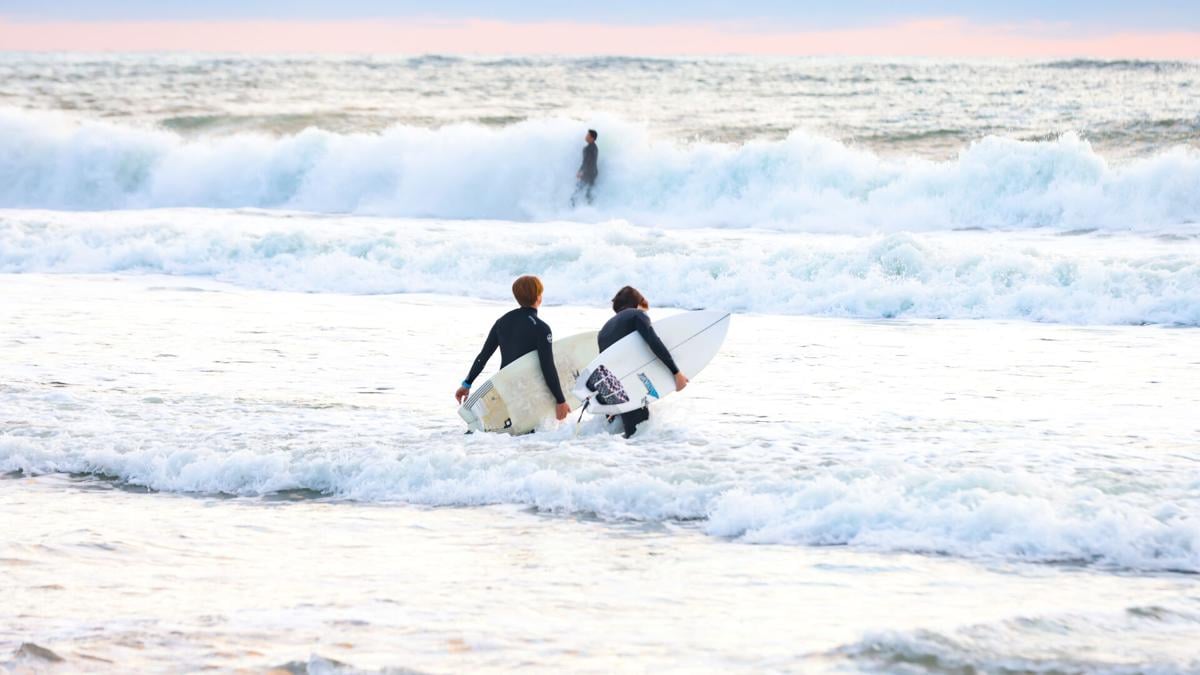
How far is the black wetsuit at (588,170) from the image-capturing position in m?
24.4

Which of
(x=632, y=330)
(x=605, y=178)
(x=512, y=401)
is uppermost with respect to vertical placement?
Answer: (x=605, y=178)

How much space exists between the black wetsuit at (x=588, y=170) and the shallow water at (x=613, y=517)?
13911mm

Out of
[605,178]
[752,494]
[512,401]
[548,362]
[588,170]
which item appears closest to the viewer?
[752,494]

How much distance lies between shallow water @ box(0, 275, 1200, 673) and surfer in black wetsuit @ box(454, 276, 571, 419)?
401 mm

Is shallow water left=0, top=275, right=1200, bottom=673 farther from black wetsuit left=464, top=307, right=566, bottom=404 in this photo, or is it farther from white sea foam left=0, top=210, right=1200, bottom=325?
white sea foam left=0, top=210, right=1200, bottom=325

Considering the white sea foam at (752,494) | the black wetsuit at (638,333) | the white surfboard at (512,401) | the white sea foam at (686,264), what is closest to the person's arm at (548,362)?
the white surfboard at (512,401)

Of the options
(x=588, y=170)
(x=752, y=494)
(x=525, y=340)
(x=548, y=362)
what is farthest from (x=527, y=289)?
(x=588, y=170)

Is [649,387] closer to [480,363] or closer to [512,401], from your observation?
[512,401]

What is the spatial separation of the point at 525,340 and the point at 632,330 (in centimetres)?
72

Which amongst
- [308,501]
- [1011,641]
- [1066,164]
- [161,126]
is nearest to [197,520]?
[308,501]

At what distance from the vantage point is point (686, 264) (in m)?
16.3

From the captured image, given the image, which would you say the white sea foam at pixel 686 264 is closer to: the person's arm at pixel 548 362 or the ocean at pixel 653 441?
the ocean at pixel 653 441

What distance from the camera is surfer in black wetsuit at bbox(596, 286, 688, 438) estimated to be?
7742 millimetres

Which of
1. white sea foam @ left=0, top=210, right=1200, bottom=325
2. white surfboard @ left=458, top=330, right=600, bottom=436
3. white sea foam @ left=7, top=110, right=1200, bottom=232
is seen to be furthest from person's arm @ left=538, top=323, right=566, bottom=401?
white sea foam @ left=7, top=110, right=1200, bottom=232
